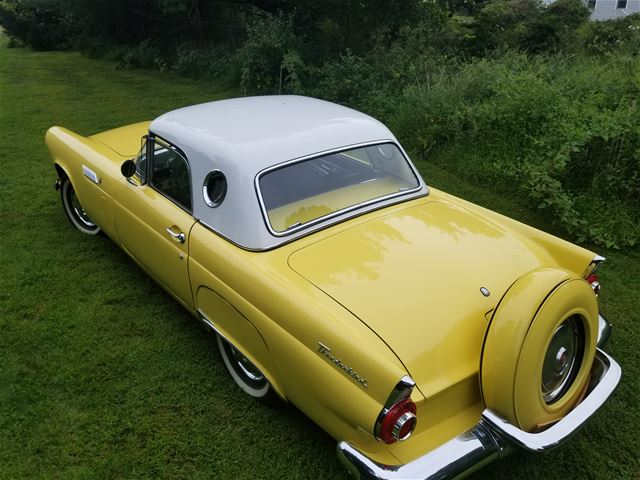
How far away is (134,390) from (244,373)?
67 cm

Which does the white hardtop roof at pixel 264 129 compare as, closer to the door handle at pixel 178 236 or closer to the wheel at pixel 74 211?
the door handle at pixel 178 236

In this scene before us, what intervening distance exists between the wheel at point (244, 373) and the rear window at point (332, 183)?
826 mm

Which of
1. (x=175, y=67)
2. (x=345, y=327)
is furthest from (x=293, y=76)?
(x=345, y=327)

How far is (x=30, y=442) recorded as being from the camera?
2736mm

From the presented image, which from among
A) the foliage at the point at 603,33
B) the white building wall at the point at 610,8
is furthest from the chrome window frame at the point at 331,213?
the white building wall at the point at 610,8

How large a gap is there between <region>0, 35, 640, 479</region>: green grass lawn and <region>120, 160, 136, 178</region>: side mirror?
38.5 inches

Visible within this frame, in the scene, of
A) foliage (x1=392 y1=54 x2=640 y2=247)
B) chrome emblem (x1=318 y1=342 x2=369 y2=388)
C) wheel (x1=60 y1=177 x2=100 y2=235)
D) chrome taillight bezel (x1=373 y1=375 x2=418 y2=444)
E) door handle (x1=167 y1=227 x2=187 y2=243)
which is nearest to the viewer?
chrome taillight bezel (x1=373 y1=375 x2=418 y2=444)

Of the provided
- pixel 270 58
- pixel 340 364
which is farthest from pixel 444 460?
pixel 270 58

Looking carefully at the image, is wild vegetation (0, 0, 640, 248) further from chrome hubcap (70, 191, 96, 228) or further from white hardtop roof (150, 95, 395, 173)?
chrome hubcap (70, 191, 96, 228)

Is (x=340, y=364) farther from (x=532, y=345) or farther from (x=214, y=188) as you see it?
(x=214, y=188)

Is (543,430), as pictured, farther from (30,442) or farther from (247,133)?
(30,442)

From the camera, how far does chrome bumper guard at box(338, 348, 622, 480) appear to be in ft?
6.57

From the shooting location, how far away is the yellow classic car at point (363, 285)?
209 cm

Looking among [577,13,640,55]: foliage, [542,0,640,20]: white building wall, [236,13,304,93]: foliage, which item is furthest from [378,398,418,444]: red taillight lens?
[542,0,640,20]: white building wall
